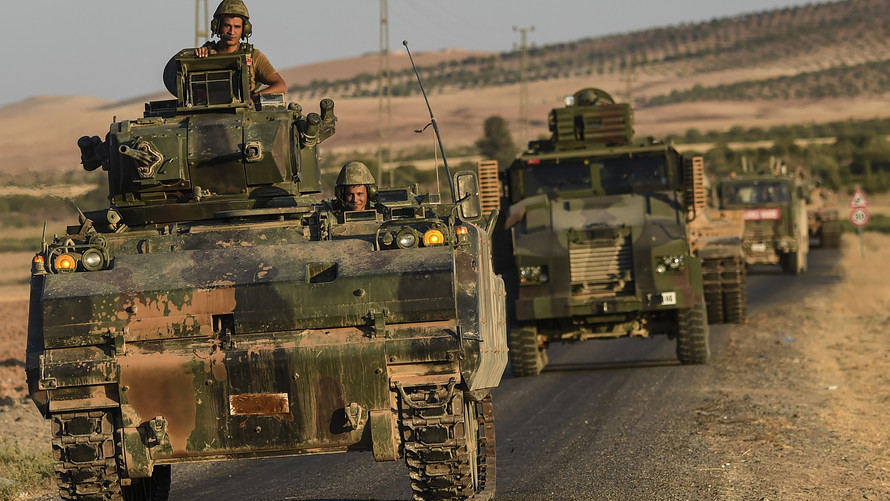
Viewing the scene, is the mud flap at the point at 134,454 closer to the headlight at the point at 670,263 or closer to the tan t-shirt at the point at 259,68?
the tan t-shirt at the point at 259,68

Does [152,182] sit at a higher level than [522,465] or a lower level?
higher

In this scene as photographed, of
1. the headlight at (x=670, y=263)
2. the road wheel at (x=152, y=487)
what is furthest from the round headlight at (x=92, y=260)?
the headlight at (x=670, y=263)

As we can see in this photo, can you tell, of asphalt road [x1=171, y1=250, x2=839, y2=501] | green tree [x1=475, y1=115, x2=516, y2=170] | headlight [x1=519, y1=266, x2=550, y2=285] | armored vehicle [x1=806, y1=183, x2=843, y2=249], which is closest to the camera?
asphalt road [x1=171, y1=250, x2=839, y2=501]

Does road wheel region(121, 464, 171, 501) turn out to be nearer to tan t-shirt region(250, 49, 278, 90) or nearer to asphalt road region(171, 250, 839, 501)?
asphalt road region(171, 250, 839, 501)

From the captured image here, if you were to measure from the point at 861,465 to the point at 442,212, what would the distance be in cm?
498

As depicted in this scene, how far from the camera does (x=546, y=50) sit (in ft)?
636

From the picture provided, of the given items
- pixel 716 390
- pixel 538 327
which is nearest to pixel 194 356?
pixel 716 390

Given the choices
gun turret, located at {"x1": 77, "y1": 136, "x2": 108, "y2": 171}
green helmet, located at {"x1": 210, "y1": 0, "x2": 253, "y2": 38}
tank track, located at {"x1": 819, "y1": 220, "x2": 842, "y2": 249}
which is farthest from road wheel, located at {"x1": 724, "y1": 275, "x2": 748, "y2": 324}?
tank track, located at {"x1": 819, "y1": 220, "x2": 842, "y2": 249}

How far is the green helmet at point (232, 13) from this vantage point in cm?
1316

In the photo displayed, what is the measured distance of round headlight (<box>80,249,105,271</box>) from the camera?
33.0 ft

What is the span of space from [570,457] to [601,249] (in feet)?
21.7

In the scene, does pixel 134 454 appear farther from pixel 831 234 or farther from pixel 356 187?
pixel 831 234

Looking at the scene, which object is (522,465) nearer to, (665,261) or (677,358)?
(665,261)

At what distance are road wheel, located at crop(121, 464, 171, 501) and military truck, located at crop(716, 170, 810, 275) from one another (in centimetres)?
2847
